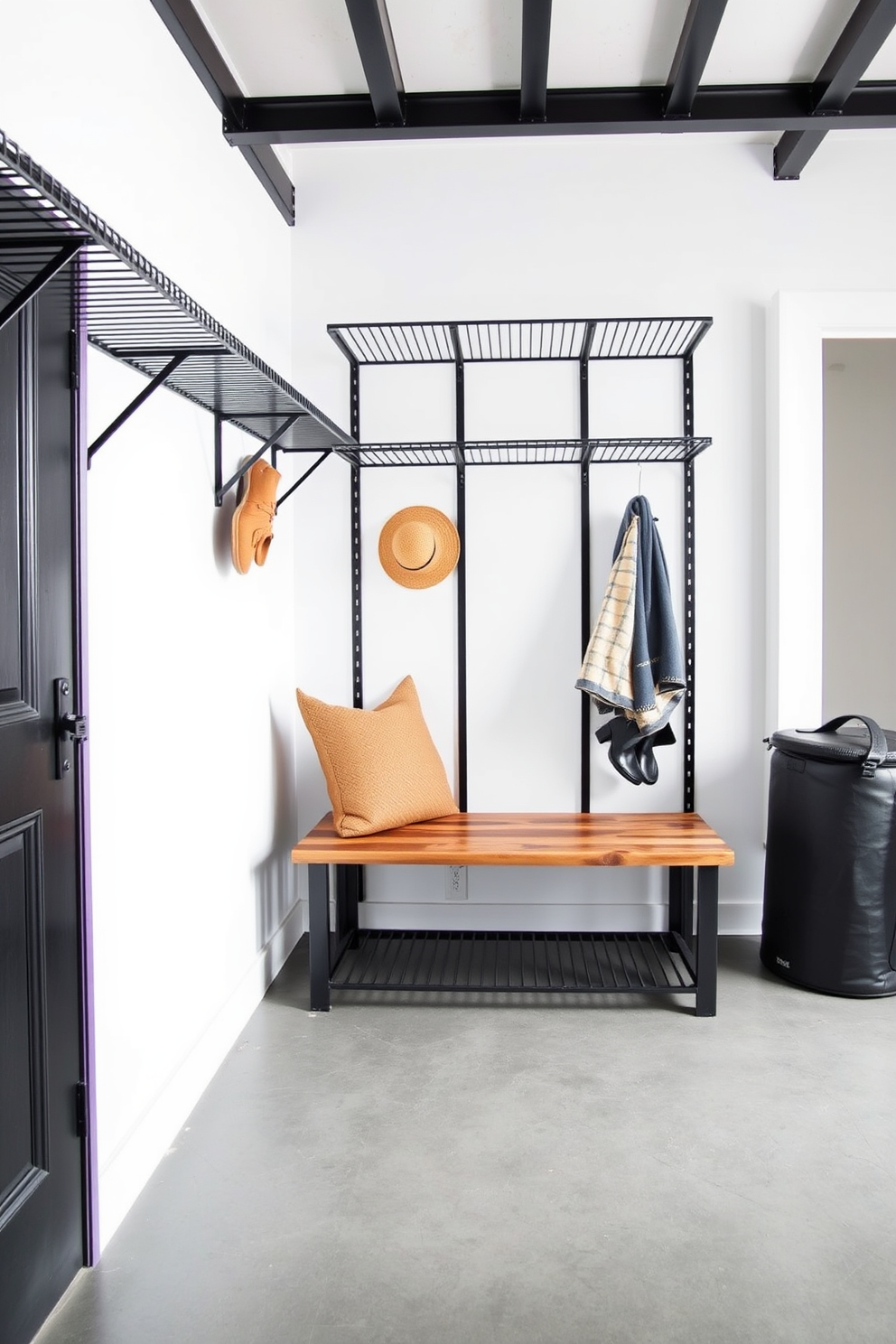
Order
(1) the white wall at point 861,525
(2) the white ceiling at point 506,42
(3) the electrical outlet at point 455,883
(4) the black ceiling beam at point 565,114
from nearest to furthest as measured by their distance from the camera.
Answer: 1. (2) the white ceiling at point 506,42
2. (4) the black ceiling beam at point 565,114
3. (3) the electrical outlet at point 455,883
4. (1) the white wall at point 861,525

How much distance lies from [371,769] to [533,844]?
54 cm

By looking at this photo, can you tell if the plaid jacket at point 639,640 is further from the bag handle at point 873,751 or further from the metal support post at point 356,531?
the metal support post at point 356,531

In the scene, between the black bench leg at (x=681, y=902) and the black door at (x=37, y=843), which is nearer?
the black door at (x=37, y=843)

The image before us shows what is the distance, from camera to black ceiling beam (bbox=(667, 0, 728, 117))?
221cm

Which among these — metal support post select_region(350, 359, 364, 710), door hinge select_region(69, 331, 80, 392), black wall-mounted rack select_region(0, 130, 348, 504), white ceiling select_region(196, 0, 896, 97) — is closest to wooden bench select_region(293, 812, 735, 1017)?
metal support post select_region(350, 359, 364, 710)

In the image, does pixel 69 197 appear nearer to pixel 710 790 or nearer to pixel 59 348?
pixel 59 348

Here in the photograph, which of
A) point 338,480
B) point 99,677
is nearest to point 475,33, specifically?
point 338,480

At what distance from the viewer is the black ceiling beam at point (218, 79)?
2.17 meters

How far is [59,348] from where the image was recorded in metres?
Answer: 1.61

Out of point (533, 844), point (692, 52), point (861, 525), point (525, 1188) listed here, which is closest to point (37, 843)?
point (525, 1188)

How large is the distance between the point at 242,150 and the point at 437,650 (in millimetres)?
1631

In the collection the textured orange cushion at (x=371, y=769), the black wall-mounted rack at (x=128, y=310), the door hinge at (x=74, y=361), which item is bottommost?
the textured orange cushion at (x=371, y=769)

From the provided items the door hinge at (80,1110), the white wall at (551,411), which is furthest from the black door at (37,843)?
the white wall at (551,411)

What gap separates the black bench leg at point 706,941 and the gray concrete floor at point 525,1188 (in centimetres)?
6
